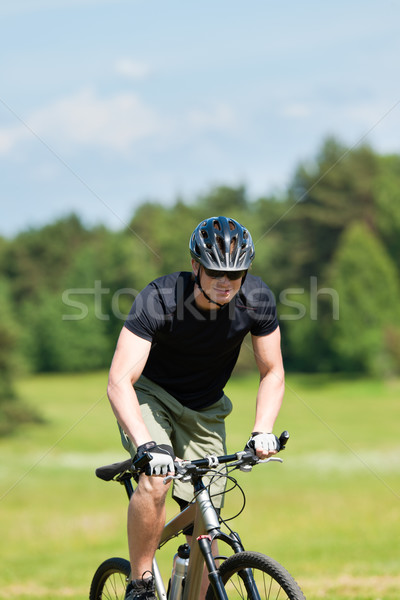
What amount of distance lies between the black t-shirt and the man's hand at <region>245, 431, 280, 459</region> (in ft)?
2.09

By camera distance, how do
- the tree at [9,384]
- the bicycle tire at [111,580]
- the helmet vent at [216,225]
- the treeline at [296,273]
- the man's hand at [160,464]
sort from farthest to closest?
1. the treeline at [296,273]
2. the tree at [9,384]
3. the bicycle tire at [111,580]
4. the helmet vent at [216,225]
5. the man's hand at [160,464]

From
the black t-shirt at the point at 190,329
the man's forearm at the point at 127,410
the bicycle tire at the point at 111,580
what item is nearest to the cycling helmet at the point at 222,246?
the black t-shirt at the point at 190,329

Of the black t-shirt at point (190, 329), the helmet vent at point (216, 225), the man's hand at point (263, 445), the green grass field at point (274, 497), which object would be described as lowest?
the man's hand at point (263, 445)

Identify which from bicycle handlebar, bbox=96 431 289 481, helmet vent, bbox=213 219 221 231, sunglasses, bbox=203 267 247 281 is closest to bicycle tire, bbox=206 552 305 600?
bicycle handlebar, bbox=96 431 289 481

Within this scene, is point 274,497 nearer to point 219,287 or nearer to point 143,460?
point 219,287

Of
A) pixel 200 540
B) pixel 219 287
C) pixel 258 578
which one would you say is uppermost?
pixel 219 287

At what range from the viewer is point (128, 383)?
4160 mm

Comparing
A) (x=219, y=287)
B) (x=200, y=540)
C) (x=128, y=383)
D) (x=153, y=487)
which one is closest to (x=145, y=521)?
(x=153, y=487)

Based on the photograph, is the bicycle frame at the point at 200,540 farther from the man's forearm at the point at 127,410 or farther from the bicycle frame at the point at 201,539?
the man's forearm at the point at 127,410

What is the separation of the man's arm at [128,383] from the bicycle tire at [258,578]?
2.40 ft

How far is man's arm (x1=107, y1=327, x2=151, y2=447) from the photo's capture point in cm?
405

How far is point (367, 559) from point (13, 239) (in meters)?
71.6

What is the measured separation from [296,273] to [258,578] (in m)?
64.0

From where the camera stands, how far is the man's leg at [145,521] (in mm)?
4117
